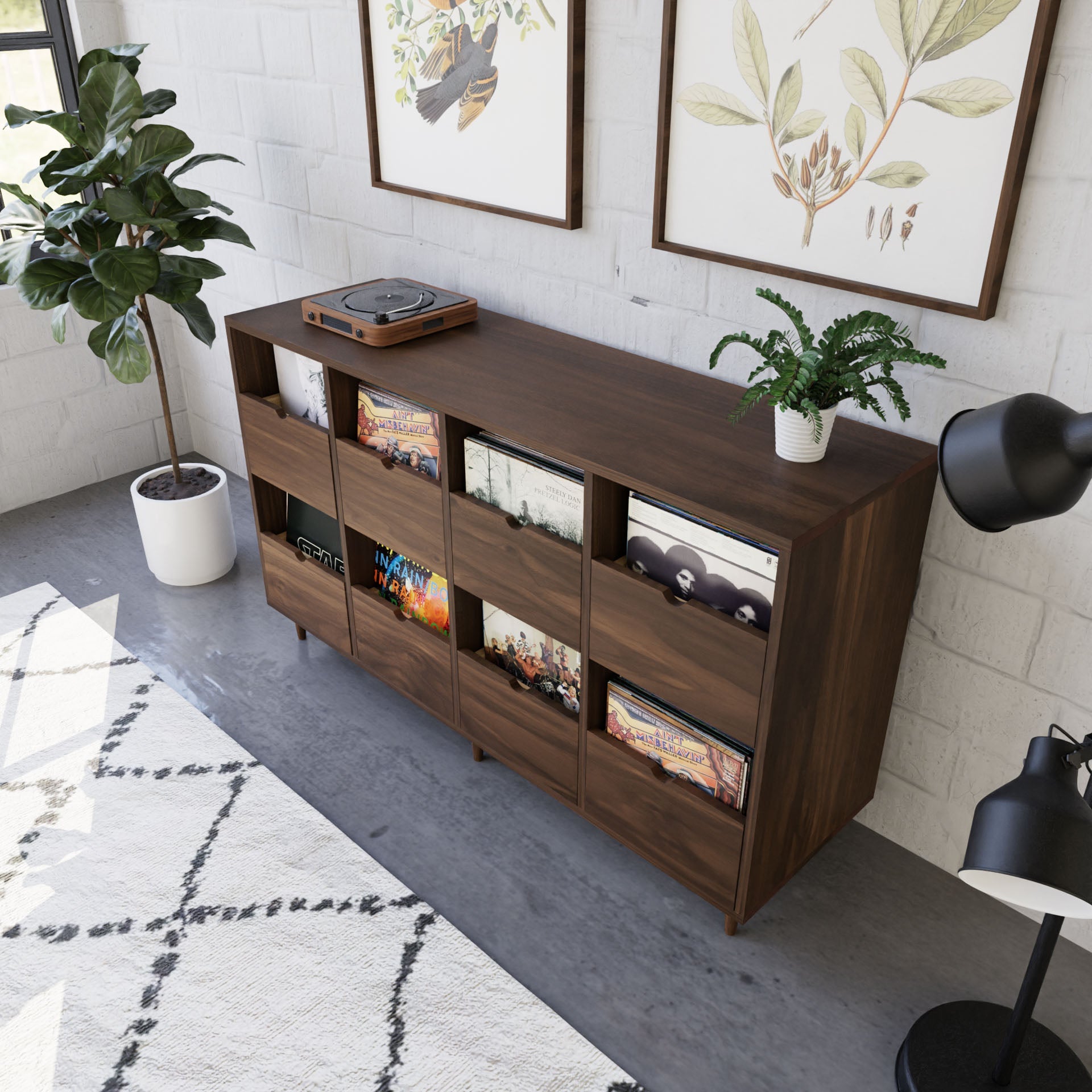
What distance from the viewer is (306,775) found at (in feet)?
7.27

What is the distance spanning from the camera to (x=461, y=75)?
2.10 meters

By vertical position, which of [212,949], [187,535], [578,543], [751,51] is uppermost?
[751,51]

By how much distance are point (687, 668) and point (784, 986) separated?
605 mm

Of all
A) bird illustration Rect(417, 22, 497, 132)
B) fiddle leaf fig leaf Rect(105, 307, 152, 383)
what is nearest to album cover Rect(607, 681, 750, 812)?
bird illustration Rect(417, 22, 497, 132)

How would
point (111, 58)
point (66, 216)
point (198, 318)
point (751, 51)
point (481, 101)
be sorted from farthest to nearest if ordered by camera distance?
point (198, 318)
point (111, 58)
point (66, 216)
point (481, 101)
point (751, 51)

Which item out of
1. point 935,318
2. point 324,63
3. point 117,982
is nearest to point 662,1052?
point 117,982

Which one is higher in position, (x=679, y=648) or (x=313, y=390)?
(x=313, y=390)

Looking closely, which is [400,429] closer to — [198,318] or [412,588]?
[412,588]

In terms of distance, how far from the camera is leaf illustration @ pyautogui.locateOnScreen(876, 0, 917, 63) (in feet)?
4.74

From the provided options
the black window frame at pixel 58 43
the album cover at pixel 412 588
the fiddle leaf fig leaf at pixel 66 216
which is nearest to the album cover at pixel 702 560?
the album cover at pixel 412 588

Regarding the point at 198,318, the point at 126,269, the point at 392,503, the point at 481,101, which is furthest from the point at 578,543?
the point at 198,318

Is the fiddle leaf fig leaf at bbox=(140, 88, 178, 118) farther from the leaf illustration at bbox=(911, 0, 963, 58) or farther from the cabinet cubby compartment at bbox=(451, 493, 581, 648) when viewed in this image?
the leaf illustration at bbox=(911, 0, 963, 58)

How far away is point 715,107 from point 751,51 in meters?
0.11

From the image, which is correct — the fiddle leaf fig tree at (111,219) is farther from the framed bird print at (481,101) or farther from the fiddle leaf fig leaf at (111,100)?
the framed bird print at (481,101)
